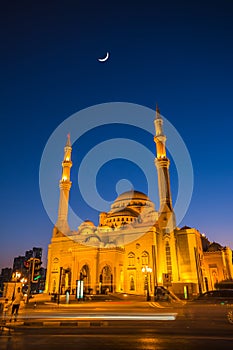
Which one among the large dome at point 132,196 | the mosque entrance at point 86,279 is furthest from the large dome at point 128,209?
the mosque entrance at point 86,279

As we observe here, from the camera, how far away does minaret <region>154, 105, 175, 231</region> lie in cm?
4550

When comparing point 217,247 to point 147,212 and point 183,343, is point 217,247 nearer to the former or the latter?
point 147,212

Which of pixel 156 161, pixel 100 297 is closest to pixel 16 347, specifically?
pixel 100 297

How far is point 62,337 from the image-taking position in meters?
8.07

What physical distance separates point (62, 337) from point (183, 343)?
360 centimetres

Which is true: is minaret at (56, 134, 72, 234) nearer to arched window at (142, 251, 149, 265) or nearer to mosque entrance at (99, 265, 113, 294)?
mosque entrance at (99, 265, 113, 294)

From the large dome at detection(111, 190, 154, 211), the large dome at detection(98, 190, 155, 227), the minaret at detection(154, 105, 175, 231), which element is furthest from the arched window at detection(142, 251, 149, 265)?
the large dome at detection(111, 190, 154, 211)

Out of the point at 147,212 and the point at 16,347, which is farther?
the point at 147,212

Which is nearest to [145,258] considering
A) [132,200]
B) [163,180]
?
[163,180]

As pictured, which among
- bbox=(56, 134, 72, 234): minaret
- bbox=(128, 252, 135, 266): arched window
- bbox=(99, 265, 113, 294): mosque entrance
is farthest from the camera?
bbox=(56, 134, 72, 234): minaret

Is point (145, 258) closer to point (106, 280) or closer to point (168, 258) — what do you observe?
point (168, 258)

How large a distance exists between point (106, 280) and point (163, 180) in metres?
19.7

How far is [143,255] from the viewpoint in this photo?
44188mm

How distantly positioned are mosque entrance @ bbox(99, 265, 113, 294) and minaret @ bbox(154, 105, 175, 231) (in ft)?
38.1
